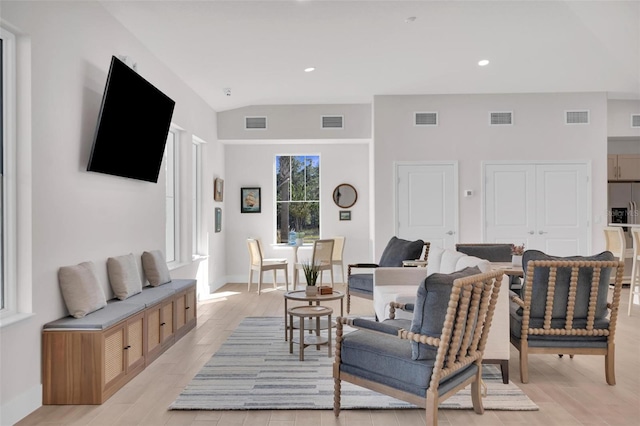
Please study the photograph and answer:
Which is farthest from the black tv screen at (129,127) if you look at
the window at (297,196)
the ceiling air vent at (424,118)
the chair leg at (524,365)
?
the window at (297,196)

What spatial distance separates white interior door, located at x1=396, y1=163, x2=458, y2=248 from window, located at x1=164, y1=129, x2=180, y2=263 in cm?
342

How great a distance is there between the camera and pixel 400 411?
3285mm

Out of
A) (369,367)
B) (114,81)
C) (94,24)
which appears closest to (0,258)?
(114,81)

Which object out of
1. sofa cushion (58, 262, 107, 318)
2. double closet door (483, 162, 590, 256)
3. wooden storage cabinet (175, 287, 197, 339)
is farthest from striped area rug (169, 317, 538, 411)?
double closet door (483, 162, 590, 256)

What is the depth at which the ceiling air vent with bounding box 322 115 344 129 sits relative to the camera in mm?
8688

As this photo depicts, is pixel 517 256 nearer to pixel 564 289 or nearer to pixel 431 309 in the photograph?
pixel 564 289

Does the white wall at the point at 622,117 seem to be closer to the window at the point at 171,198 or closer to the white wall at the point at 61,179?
the window at the point at 171,198

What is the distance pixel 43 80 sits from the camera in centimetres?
347

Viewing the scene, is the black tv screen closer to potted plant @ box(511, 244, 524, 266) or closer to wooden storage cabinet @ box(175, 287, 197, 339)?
wooden storage cabinet @ box(175, 287, 197, 339)

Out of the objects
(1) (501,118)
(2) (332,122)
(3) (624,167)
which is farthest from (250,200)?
(3) (624,167)

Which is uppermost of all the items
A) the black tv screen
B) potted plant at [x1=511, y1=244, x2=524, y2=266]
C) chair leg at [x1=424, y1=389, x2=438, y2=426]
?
the black tv screen

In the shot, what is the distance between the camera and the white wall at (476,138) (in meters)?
7.91

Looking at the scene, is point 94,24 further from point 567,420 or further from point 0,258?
point 567,420

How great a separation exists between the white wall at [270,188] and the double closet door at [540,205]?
7.86 ft
